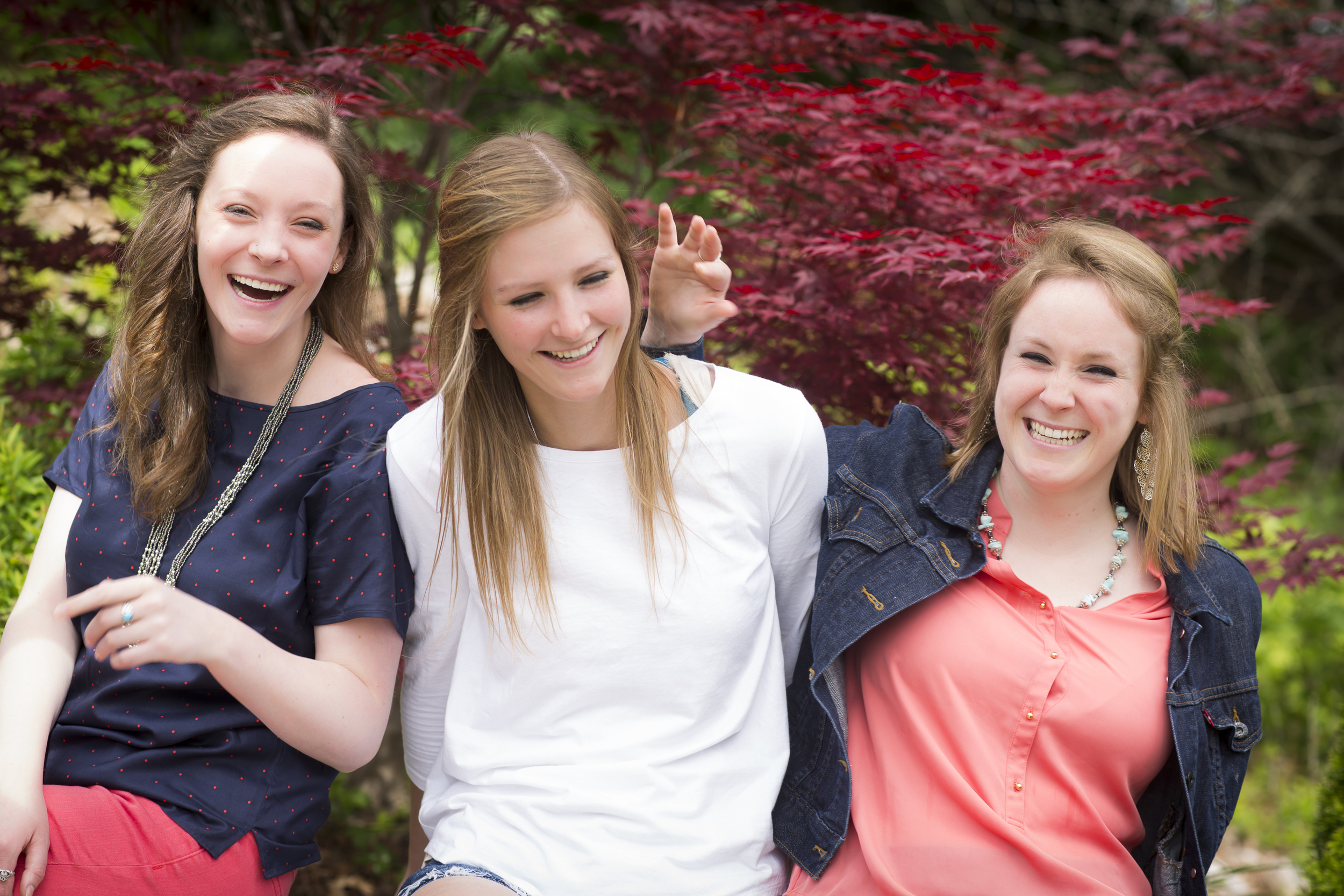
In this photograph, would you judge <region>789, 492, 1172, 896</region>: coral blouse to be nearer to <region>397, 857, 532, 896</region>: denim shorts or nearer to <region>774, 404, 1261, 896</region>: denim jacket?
<region>774, 404, 1261, 896</region>: denim jacket

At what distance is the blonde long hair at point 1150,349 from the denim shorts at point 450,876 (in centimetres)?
129

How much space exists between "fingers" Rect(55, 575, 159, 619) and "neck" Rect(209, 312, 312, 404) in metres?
0.59

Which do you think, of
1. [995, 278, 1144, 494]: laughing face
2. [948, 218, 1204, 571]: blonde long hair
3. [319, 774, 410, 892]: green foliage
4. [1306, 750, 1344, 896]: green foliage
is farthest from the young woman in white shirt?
[1306, 750, 1344, 896]: green foliage

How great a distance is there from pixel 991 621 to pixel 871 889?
0.53m

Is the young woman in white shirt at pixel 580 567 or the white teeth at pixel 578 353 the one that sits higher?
the white teeth at pixel 578 353

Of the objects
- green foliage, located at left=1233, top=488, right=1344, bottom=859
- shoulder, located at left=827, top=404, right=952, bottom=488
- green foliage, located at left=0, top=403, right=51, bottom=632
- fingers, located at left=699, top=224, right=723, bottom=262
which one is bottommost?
green foliage, located at left=1233, top=488, right=1344, bottom=859

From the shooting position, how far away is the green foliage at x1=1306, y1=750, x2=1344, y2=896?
2426 mm

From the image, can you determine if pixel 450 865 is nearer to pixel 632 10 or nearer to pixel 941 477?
pixel 941 477

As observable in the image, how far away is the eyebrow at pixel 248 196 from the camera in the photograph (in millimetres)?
1922

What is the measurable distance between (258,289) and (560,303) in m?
0.59

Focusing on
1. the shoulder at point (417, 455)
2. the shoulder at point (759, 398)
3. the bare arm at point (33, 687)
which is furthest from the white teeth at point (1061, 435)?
the bare arm at point (33, 687)

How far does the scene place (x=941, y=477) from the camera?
82.6 inches

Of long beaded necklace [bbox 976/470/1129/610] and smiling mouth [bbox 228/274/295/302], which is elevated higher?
smiling mouth [bbox 228/274/295/302]

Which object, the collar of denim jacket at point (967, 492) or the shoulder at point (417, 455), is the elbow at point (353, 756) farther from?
the collar of denim jacket at point (967, 492)
